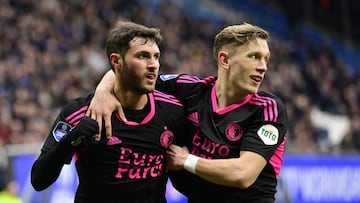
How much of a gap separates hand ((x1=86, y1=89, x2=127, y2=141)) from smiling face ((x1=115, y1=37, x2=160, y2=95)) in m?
0.14

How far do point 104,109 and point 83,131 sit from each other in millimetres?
298

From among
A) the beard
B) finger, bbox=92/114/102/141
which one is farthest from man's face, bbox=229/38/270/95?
finger, bbox=92/114/102/141

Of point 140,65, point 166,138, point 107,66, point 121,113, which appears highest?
point 140,65

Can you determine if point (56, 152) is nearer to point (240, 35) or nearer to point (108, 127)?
point (108, 127)

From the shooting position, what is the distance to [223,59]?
538 centimetres

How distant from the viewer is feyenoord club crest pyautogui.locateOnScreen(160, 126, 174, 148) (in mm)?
5301

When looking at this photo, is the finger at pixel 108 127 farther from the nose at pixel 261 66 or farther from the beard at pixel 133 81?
the nose at pixel 261 66

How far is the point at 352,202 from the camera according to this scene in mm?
14156

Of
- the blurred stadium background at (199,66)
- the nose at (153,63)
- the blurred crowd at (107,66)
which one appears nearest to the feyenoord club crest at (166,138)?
the nose at (153,63)

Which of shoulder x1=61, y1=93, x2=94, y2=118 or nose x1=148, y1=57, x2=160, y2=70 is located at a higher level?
nose x1=148, y1=57, x2=160, y2=70

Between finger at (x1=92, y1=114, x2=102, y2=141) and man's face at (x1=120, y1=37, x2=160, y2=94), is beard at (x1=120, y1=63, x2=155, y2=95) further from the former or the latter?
finger at (x1=92, y1=114, x2=102, y2=141)

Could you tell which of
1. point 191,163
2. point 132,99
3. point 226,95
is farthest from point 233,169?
point 132,99

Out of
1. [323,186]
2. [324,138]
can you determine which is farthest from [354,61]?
[323,186]

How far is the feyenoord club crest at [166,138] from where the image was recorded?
5301 millimetres
